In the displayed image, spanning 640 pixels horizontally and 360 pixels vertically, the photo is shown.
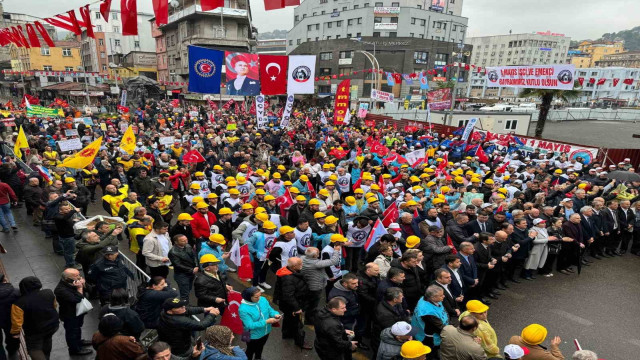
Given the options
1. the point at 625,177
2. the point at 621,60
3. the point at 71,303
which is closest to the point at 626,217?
the point at 625,177

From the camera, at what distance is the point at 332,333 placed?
14.1 ft

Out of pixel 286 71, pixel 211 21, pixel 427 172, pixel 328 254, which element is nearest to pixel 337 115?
pixel 286 71

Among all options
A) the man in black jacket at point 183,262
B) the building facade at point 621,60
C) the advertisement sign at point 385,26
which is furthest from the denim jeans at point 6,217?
the building facade at point 621,60

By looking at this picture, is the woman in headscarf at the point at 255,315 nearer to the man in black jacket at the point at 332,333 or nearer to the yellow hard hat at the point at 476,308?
the man in black jacket at the point at 332,333

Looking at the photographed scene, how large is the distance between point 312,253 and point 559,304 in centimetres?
526

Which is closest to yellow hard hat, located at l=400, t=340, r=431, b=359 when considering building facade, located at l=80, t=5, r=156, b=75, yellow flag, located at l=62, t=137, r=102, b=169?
yellow flag, located at l=62, t=137, r=102, b=169

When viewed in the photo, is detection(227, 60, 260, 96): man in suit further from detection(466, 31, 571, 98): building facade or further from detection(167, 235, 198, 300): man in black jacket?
detection(466, 31, 571, 98): building facade

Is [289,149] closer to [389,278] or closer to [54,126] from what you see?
[389,278]

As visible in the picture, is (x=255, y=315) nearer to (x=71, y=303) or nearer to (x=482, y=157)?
(x=71, y=303)

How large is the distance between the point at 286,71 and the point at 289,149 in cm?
338

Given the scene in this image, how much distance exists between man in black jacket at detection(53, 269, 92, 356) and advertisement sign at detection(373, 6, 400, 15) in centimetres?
6712

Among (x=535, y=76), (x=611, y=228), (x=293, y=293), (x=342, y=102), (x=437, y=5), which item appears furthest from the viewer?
(x=437, y=5)

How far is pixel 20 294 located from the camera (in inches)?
183

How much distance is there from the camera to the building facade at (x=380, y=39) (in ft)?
198
